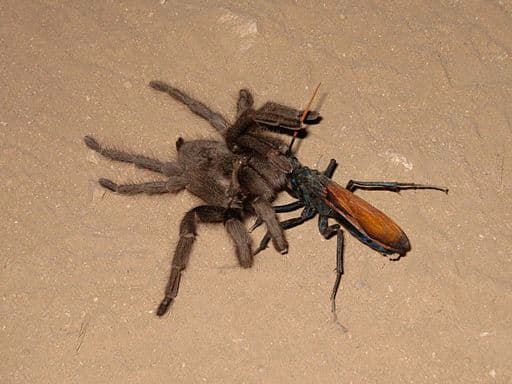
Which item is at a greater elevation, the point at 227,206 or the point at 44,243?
the point at 227,206

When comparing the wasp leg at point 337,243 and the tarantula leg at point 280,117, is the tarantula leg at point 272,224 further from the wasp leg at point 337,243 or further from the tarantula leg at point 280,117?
the tarantula leg at point 280,117

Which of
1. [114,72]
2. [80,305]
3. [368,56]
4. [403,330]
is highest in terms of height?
[368,56]

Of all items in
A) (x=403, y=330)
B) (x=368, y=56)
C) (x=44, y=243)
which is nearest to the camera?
(x=403, y=330)

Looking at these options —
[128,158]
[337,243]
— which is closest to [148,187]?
[128,158]

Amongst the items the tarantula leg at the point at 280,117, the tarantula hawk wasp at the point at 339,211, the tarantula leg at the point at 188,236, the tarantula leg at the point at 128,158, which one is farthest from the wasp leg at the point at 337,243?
the tarantula leg at the point at 128,158

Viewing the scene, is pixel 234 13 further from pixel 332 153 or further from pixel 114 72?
pixel 332 153

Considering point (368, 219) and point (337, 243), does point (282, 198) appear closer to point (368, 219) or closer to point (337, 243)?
point (337, 243)

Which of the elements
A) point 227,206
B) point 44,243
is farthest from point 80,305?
point 227,206

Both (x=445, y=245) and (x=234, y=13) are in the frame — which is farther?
(x=234, y=13)
